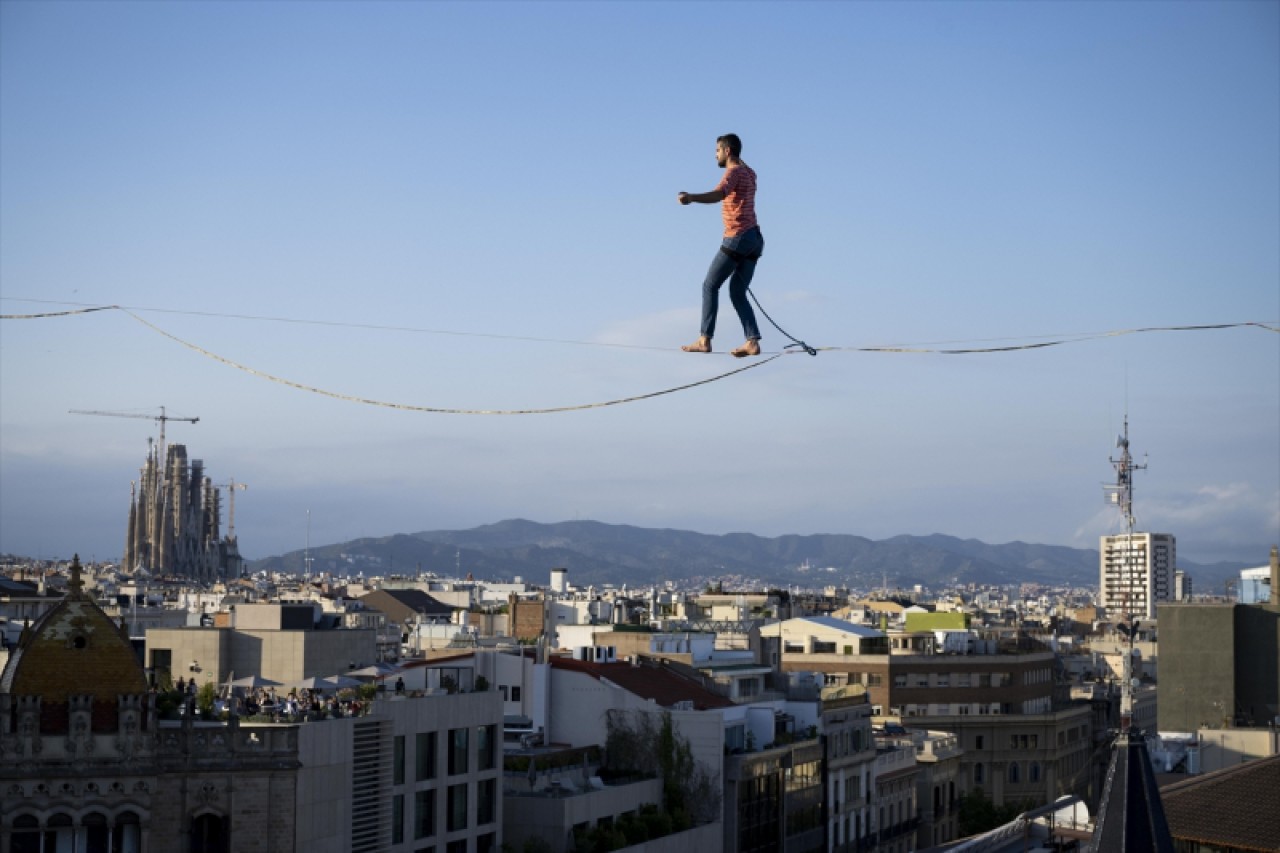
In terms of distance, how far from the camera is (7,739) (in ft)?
121

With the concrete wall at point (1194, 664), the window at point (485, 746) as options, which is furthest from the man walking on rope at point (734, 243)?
the concrete wall at point (1194, 664)

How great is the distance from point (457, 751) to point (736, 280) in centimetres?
2770

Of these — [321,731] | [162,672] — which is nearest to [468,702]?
[321,731]

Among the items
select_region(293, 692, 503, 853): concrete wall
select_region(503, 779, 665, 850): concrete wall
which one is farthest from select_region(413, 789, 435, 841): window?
select_region(503, 779, 665, 850): concrete wall

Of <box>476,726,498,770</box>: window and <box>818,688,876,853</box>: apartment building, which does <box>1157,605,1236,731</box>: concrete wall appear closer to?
<box>818,688,876,853</box>: apartment building

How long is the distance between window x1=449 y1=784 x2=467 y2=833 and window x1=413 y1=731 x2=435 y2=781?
40.7 inches

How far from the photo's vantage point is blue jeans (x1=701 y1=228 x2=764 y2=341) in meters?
18.6

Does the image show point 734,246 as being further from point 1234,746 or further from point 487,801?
point 1234,746

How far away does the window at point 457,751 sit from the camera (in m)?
44.7

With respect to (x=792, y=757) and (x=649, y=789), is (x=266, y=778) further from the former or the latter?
(x=792, y=757)

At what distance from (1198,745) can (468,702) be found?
30.8 metres

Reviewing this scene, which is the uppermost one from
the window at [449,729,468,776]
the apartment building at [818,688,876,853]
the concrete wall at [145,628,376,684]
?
the concrete wall at [145,628,376,684]

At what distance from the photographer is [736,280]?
1902cm

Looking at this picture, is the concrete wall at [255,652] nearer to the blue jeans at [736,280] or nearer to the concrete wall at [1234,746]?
the concrete wall at [1234,746]
